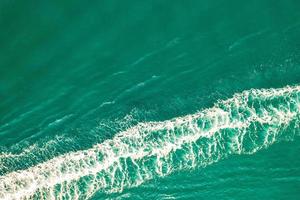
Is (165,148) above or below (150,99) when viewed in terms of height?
below

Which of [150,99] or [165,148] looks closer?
[150,99]

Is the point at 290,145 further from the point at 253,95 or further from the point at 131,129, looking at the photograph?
the point at 131,129

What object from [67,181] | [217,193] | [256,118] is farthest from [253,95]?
[67,181]

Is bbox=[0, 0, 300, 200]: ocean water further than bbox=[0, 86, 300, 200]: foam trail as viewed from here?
No

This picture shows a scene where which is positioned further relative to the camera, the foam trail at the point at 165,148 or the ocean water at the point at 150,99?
the foam trail at the point at 165,148
